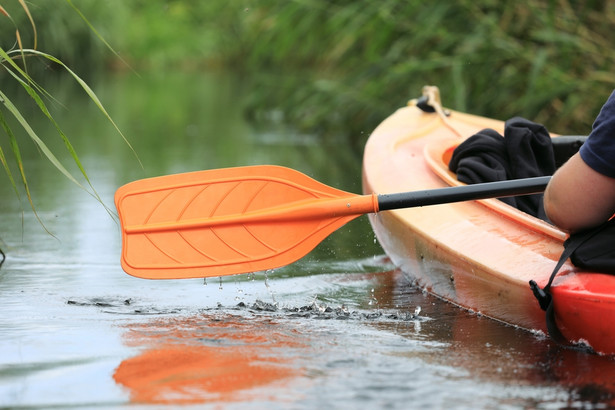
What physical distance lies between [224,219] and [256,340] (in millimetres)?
549

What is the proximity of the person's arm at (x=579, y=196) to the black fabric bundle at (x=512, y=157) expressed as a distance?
28.5 inches

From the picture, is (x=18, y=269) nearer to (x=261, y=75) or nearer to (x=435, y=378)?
(x=435, y=378)

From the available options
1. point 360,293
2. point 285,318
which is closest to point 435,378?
point 285,318

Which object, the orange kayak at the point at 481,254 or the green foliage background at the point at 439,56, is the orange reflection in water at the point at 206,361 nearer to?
the orange kayak at the point at 481,254

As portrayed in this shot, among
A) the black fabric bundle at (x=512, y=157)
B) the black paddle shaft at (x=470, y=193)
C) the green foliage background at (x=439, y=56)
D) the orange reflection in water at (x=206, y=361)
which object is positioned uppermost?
the green foliage background at (x=439, y=56)

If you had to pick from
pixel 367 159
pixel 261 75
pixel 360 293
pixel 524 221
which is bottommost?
pixel 360 293

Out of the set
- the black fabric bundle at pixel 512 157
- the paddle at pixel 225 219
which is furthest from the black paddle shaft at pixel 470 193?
the black fabric bundle at pixel 512 157

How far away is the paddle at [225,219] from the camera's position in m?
2.80

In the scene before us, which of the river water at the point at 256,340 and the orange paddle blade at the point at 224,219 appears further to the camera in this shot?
the orange paddle blade at the point at 224,219

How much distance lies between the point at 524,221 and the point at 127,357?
1165 millimetres

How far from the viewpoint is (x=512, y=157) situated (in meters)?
3.12

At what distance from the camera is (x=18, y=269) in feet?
10.3

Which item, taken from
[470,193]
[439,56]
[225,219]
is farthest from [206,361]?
[439,56]

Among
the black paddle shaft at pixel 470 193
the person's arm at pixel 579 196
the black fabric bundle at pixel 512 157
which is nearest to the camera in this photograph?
the person's arm at pixel 579 196
